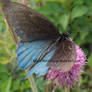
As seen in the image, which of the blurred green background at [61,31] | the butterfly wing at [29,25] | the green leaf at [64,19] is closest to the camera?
the butterfly wing at [29,25]

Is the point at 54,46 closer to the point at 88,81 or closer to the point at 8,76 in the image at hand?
the point at 8,76

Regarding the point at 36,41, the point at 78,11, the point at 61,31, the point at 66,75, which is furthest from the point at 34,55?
the point at 61,31

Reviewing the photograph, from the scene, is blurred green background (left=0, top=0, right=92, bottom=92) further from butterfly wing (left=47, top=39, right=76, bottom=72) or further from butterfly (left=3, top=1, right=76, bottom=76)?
butterfly wing (left=47, top=39, right=76, bottom=72)

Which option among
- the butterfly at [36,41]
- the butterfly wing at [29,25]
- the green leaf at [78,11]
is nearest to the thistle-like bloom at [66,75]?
the butterfly at [36,41]

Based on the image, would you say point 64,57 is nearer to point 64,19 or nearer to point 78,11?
point 78,11

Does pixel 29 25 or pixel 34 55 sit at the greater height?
pixel 29 25

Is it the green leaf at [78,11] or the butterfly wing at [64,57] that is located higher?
the green leaf at [78,11]

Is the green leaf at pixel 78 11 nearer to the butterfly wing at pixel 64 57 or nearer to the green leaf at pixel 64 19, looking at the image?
the green leaf at pixel 64 19
